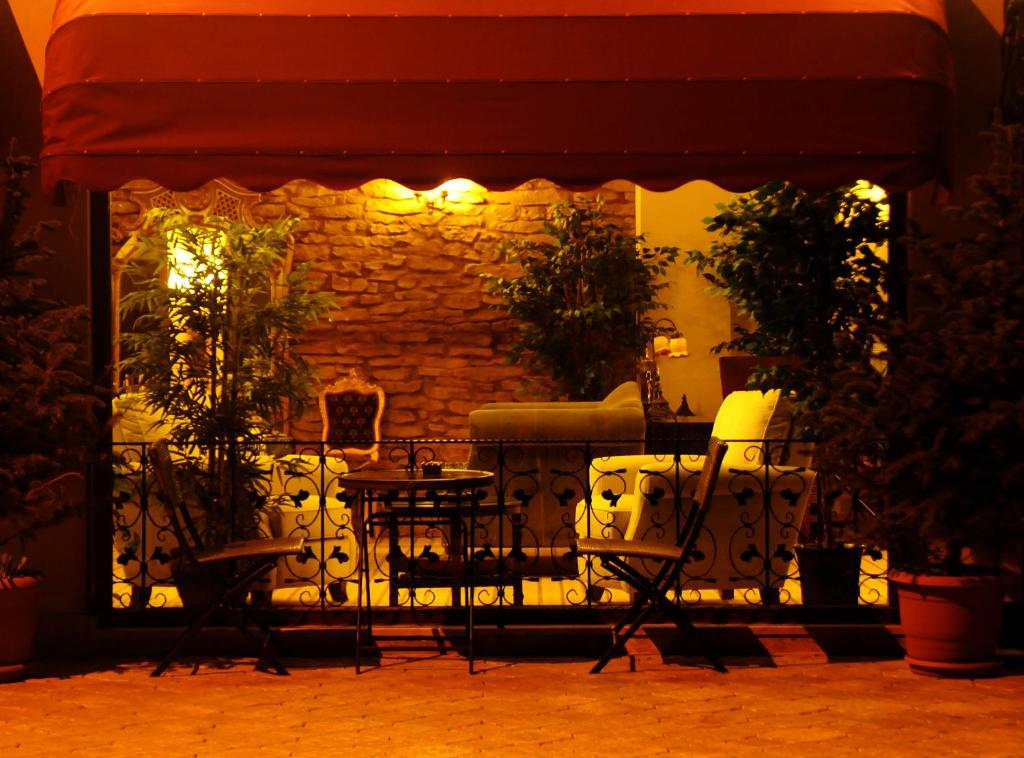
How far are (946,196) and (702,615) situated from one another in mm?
2037

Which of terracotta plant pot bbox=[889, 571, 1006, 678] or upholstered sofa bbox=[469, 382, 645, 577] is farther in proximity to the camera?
upholstered sofa bbox=[469, 382, 645, 577]

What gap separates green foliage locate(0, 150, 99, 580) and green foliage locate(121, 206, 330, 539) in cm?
93

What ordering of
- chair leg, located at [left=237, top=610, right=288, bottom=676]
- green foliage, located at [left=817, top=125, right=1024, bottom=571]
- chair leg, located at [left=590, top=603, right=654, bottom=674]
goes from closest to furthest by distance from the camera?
green foliage, located at [left=817, top=125, right=1024, bottom=571]
chair leg, located at [left=590, top=603, right=654, bottom=674]
chair leg, located at [left=237, top=610, right=288, bottom=676]

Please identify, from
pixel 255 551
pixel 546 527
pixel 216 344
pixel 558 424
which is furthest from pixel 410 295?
pixel 255 551

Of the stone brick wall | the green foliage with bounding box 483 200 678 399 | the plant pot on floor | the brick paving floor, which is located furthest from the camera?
the stone brick wall

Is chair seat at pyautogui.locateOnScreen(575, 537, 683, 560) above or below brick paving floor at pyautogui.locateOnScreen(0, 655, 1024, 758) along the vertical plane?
above

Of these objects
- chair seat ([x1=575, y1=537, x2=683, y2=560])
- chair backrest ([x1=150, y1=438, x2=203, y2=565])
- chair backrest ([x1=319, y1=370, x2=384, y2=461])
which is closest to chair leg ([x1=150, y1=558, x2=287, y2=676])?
chair backrest ([x1=150, y1=438, x2=203, y2=565])

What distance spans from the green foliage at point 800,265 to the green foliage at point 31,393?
306cm

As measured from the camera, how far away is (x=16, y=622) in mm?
4855

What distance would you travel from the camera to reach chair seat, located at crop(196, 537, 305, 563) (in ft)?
16.2

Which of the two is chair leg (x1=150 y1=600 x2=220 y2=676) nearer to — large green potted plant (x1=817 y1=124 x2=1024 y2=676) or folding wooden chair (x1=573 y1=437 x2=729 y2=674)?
folding wooden chair (x1=573 y1=437 x2=729 y2=674)

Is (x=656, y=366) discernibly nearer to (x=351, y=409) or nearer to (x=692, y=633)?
(x=351, y=409)

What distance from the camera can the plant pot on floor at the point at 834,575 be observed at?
5625mm

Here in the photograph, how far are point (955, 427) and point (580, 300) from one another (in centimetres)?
579
